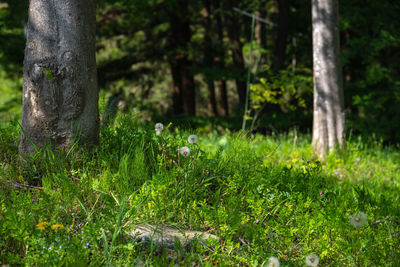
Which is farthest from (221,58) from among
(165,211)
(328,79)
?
(165,211)

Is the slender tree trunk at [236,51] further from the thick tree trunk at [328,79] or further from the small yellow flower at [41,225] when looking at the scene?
the small yellow flower at [41,225]

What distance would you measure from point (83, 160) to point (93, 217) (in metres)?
0.58

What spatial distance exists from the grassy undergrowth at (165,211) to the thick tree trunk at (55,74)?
0.18 m

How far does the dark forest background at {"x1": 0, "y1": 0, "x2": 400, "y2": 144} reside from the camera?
26.4 feet

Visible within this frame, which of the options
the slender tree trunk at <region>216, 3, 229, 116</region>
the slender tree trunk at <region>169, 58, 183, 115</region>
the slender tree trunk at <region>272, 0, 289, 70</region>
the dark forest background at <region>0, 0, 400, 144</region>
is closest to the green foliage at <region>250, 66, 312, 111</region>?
the dark forest background at <region>0, 0, 400, 144</region>

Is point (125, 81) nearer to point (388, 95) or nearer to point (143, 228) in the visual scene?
point (388, 95)

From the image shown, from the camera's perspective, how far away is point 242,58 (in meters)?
11.6

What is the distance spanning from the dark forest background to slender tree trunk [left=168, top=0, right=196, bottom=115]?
1.4 inches

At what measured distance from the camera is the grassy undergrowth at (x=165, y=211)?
2.05 meters

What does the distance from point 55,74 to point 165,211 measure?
1.41 meters

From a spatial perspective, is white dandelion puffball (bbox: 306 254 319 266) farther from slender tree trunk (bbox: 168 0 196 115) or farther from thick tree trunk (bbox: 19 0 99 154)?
slender tree trunk (bbox: 168 0 196 115)

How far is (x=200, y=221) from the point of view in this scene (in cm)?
252

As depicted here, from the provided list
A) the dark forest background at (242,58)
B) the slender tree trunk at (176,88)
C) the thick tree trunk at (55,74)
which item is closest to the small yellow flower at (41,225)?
the thick tree trunk at (55,74)

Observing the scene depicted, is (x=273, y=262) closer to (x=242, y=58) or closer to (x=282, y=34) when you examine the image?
(x=282, y=34)
